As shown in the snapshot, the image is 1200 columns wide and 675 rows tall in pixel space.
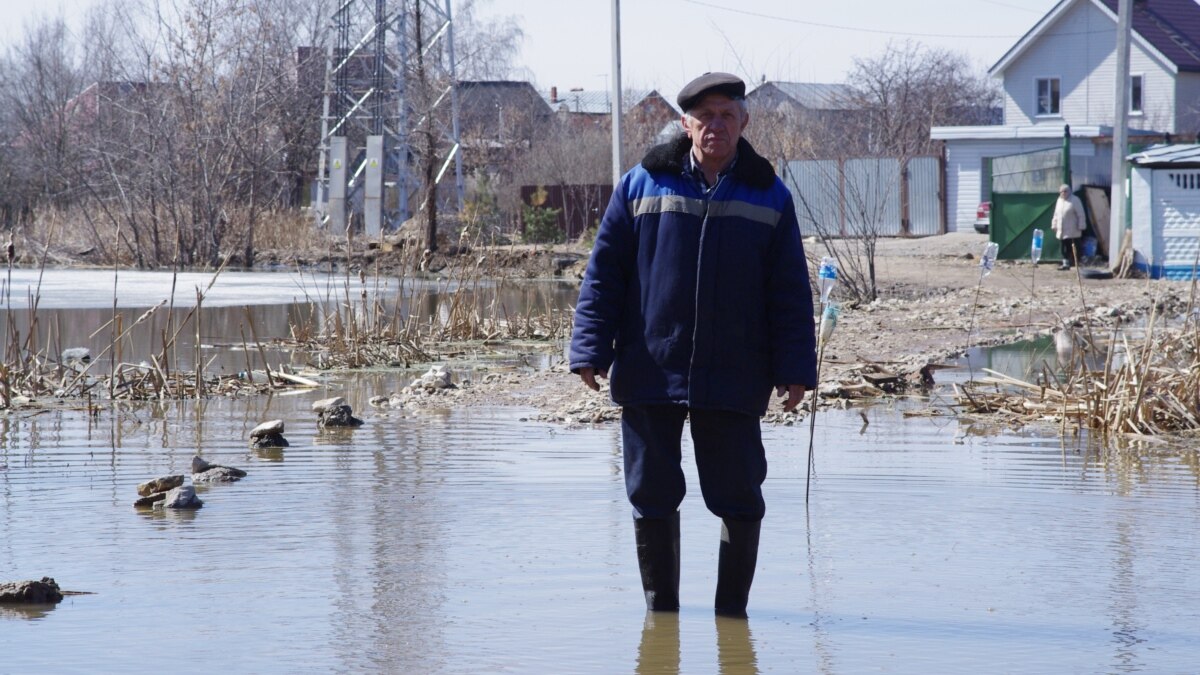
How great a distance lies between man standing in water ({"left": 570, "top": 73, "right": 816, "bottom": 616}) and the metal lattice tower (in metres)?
32.1

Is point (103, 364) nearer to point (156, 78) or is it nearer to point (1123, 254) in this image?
point (1123, 254)

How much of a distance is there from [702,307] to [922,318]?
12.5 m

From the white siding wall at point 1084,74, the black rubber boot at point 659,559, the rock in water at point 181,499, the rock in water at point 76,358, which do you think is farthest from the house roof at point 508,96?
the black rubber boot at point 659,559

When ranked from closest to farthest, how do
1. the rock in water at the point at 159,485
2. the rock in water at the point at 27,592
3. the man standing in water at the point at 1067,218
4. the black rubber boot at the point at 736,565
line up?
1. the black rubber boot at the point at 736,565
2. the rock in water at the point at 27,592
3. the rock in water at the point at 159,485
4. the man standing in water at the point at 1067,218

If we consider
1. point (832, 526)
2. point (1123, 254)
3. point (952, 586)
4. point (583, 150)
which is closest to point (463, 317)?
point (832, 526)

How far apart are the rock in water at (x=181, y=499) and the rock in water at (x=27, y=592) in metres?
1.62

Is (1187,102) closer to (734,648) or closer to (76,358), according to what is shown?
(76,358)

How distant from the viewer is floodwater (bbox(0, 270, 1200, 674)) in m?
4.52

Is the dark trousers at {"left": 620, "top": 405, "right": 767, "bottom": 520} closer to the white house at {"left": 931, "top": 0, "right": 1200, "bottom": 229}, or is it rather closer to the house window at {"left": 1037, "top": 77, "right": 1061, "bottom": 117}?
the white house at {"left": 931, "top": 0, "right": 1200, "bottom": 229}

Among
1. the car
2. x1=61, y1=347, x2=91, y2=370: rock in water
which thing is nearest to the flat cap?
x1=61, y1=347, x2=91, y2=370: rock in water

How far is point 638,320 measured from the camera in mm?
4629

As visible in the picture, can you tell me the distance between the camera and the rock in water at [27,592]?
5016mm

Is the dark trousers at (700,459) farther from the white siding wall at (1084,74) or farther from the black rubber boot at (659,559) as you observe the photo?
the white siding wall at (1084,74)

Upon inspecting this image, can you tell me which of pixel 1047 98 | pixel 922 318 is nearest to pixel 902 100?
pixel 1047 98
